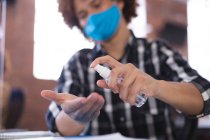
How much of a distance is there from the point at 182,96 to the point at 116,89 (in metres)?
0.19

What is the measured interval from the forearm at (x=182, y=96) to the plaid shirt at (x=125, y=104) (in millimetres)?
116

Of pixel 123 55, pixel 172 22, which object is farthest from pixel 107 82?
pixel 172 22

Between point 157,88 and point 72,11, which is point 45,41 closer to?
point 72,11

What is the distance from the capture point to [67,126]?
24.9 inches

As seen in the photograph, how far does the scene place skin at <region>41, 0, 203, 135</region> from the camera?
363 millimetres

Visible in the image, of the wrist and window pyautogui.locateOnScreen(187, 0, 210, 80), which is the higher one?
window pyautogui.locateOnScreen(187, 0, 210, 80)

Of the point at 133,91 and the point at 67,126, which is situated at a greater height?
the point at 133,91

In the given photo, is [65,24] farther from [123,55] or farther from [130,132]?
[130,132]

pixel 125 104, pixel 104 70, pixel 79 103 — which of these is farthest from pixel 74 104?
pixel 125 104

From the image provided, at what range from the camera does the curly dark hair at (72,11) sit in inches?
28.1

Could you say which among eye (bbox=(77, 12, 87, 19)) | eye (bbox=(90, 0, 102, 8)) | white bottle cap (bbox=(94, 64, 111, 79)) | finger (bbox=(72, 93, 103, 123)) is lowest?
finger (bbox=(72, 93, 103, 123))

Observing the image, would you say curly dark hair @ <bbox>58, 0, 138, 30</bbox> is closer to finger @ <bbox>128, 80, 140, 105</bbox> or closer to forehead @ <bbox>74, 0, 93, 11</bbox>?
forehead @ <bbox>74, 0, 93, 11</bbox>

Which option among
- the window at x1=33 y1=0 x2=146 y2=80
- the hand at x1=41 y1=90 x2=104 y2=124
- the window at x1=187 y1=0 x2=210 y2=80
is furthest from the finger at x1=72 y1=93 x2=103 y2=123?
the window at x1=187 y1=0 x2=210 y2=80

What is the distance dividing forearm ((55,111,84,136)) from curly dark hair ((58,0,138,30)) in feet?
0.81
